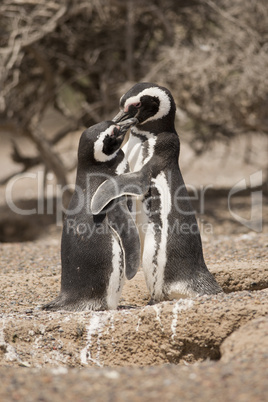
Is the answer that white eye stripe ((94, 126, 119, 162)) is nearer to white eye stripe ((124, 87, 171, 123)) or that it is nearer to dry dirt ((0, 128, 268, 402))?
white eye stripe ((124, 87, 171, 123))

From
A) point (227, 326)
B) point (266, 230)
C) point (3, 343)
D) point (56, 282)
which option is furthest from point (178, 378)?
point (266, 230)

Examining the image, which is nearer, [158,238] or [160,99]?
[158,238]

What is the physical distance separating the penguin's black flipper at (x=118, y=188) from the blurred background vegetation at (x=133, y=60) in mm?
4907

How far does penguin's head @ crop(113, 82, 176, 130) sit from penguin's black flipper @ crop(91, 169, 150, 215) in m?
0.39

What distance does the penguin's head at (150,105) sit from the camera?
3.88m

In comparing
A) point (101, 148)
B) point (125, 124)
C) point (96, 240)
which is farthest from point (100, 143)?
point (96, 240)

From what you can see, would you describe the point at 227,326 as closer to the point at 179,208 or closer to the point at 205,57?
the point at 179,208

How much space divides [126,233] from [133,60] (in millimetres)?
6328

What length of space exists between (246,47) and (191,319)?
19.1ft

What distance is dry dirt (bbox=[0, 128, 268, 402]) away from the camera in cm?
229

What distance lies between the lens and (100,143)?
3631mm

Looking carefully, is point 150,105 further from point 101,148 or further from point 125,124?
point 101,148

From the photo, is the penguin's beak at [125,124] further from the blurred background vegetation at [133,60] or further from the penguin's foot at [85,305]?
the blurred background vegetation at [133,60]

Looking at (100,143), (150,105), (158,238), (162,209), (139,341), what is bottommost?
(139,341)
